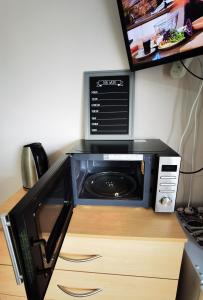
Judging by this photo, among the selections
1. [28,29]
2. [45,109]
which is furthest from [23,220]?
[28,29]

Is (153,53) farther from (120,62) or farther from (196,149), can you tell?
(196,149)

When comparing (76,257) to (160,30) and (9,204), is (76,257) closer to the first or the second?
(9,204)

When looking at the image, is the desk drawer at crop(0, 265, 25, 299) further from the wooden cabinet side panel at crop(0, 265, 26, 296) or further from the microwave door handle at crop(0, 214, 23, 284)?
the microwave door handle at crop(0, 214, 23, 284)

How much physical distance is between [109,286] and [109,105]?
861 mm

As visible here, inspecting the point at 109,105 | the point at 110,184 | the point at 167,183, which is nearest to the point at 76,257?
the point at 110,184

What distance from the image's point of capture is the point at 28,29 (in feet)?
3.16

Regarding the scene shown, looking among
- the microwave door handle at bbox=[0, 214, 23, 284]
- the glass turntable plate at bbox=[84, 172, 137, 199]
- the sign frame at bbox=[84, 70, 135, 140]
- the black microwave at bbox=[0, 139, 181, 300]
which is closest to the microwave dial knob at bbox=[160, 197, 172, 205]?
the black microwave at bbox=[0, 139, 181, 300]

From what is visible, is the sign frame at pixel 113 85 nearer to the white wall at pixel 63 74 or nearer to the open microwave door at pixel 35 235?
the white wall at pixel 63 74

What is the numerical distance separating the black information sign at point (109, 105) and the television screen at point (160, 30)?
130mm

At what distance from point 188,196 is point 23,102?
3.78ft

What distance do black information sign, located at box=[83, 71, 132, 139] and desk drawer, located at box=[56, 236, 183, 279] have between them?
557 mm

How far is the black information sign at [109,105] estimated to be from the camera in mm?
983

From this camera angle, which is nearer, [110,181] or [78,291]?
[78,291]

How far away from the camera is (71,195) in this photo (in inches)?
30.6
